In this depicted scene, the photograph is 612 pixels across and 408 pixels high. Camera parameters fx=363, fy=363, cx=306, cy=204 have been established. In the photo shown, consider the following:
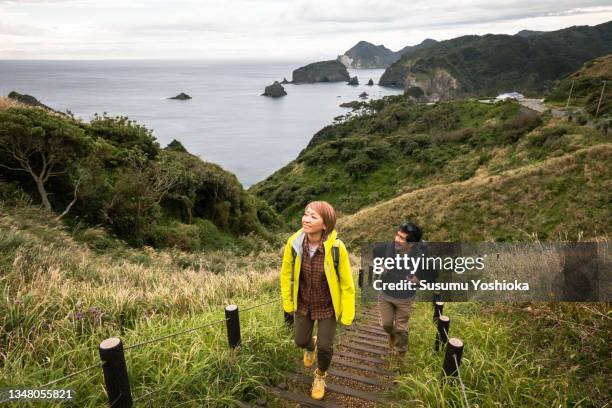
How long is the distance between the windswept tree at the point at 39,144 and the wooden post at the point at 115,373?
11047 mm

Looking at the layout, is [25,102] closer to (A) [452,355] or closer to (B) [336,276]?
(B) [336,276]

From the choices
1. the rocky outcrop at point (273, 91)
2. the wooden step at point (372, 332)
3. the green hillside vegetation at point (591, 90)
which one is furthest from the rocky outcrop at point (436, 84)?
the wooden step at point (372, 332)

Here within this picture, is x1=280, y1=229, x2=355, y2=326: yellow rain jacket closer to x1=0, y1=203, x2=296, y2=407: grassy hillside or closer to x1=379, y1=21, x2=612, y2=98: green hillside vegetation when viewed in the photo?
x1=0, y1=203, x2=296, y2=407: grassy hillside

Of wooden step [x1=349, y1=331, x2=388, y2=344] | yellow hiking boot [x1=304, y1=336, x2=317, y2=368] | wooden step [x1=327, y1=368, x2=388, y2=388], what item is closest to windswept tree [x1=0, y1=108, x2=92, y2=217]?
wooden step [x1=349, y1=331, x2=388, y2=344]

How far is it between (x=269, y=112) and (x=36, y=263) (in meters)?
125

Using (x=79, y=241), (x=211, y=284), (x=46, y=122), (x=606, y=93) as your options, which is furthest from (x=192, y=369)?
(x=606, y=93)

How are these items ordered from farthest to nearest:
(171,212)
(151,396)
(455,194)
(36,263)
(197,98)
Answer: (197,98) → (455,194) → (171,212) → (36,263) → (151,396)

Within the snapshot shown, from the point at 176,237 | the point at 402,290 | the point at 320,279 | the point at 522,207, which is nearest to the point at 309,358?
the point at 320,279

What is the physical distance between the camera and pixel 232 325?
384cm

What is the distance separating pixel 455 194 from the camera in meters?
25.2

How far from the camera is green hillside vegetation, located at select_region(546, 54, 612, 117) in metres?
40.0

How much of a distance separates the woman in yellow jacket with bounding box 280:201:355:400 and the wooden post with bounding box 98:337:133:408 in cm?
157

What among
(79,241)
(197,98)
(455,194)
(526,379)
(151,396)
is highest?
(197,98)

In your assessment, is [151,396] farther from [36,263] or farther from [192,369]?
[36,263]
